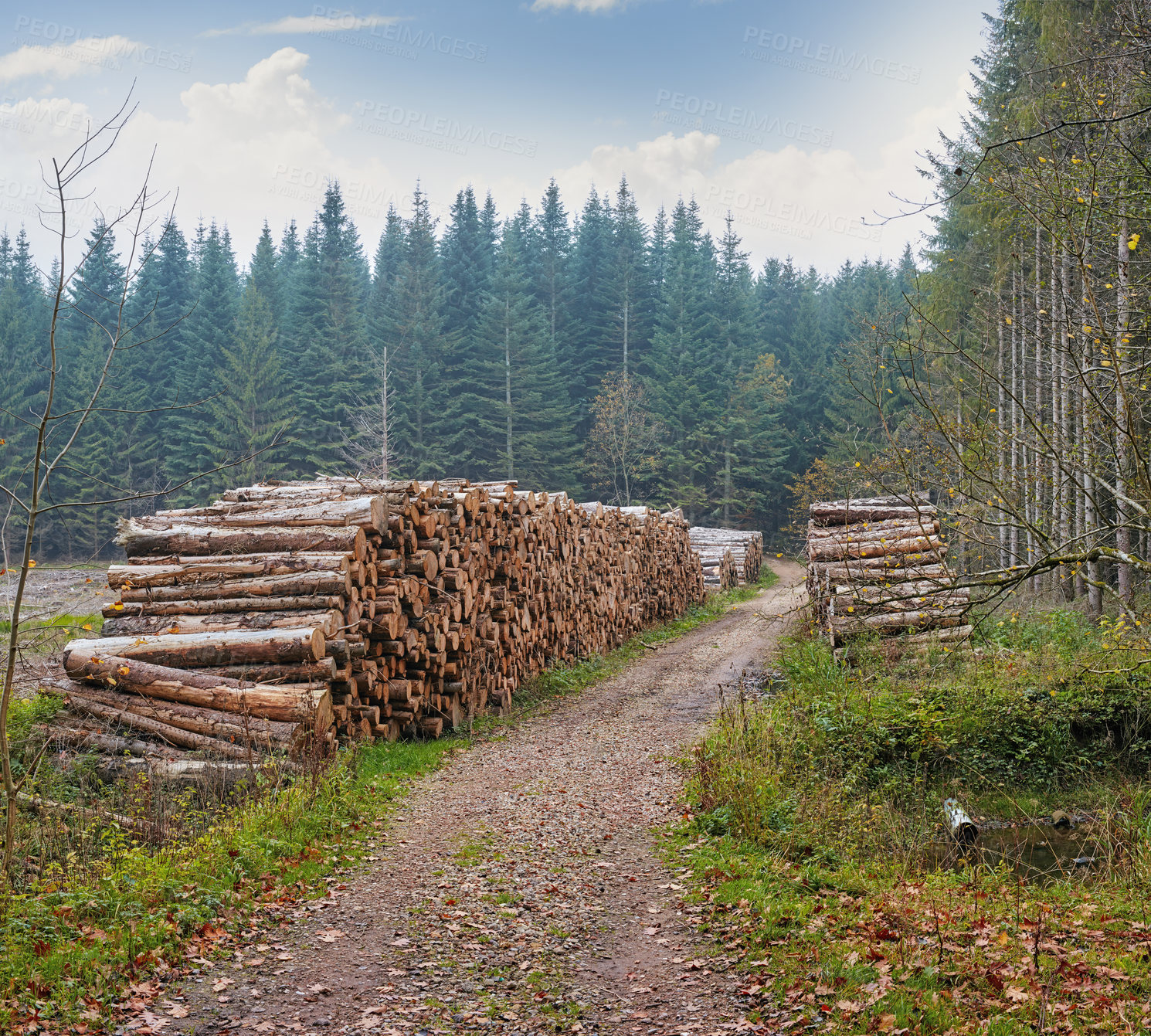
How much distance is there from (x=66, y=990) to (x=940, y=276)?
26.6 meters

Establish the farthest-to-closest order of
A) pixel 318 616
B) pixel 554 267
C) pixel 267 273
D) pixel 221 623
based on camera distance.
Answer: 1. pixel 554 267
2. pixel 267 273
3. pixel 221 623
4. pixel 318 616

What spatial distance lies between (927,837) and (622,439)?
3751 cm

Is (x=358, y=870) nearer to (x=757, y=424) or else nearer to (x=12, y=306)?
(x=757, y=424)

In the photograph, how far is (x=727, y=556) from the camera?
3359 cm

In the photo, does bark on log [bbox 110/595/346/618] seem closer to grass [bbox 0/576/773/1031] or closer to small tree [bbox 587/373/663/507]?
grass [bbox 0/576/773/1031]

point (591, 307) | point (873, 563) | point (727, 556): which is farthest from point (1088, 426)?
point (591, 307)

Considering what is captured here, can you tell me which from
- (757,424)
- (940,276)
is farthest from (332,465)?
(940,276)

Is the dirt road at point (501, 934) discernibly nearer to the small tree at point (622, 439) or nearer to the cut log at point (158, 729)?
the cut log at point (158, 729)

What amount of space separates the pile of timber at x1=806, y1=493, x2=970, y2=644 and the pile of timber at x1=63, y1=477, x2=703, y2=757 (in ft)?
16.2

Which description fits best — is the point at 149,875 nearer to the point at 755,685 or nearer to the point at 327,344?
the point at 755,685

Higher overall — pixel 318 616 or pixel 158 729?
pixel 318 616

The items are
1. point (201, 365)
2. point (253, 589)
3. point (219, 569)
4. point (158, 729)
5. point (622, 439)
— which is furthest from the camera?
point (201, 365)

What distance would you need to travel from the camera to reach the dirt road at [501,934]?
4242 millimetres

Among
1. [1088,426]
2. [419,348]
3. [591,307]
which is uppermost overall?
[591,307]
